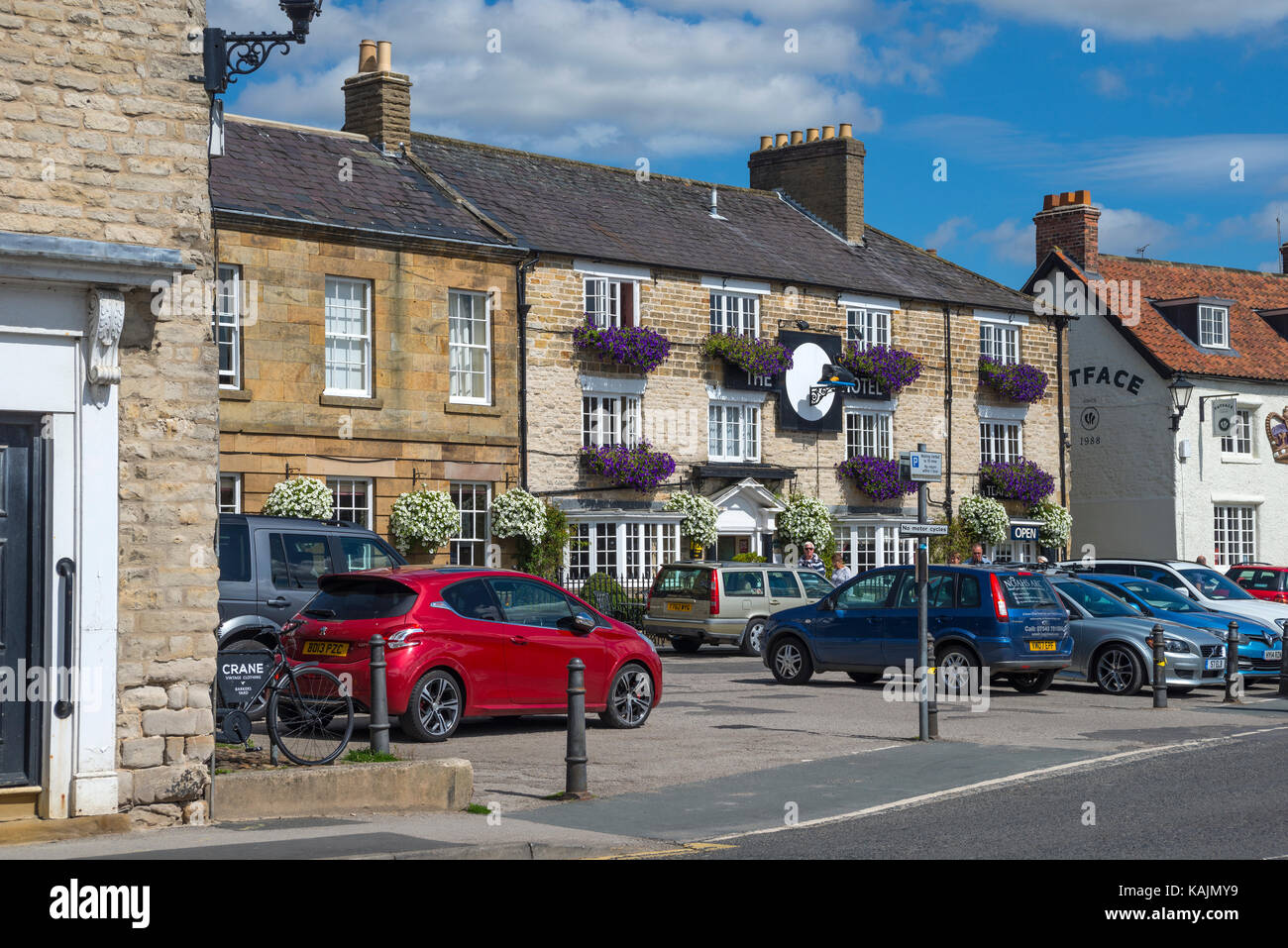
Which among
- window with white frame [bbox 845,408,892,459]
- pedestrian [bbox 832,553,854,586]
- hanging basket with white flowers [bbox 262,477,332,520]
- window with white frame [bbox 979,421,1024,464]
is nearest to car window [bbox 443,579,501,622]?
hanging basket with white flowers [bbox 262,477,332,520]

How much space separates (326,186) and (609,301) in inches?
243

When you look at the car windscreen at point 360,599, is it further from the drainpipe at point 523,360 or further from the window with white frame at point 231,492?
the drainpipe at point 523,360

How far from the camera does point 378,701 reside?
12.5 m

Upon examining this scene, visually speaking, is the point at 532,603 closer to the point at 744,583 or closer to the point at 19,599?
the point at 19,599

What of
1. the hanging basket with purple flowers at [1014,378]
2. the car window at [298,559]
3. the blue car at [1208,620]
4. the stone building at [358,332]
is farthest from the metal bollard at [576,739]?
the hanging basket with purple flowers at [1014,378]

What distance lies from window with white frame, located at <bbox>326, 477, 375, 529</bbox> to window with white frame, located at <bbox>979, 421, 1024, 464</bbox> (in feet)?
55.8

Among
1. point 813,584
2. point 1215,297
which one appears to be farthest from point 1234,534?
point 813,584

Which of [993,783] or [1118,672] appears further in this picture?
[1118,672]

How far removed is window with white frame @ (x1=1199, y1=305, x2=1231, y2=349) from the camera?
145ft

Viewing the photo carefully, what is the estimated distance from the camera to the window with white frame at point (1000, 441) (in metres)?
39.2

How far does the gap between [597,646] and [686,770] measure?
98.6 inches

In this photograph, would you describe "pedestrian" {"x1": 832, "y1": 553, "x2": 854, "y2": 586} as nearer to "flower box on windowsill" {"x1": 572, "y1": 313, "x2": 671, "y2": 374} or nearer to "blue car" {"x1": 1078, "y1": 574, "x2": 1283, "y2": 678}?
"flower box on windowsill" {"x1": 572, "y1": 313, "x2": 671, "y2": 374}
